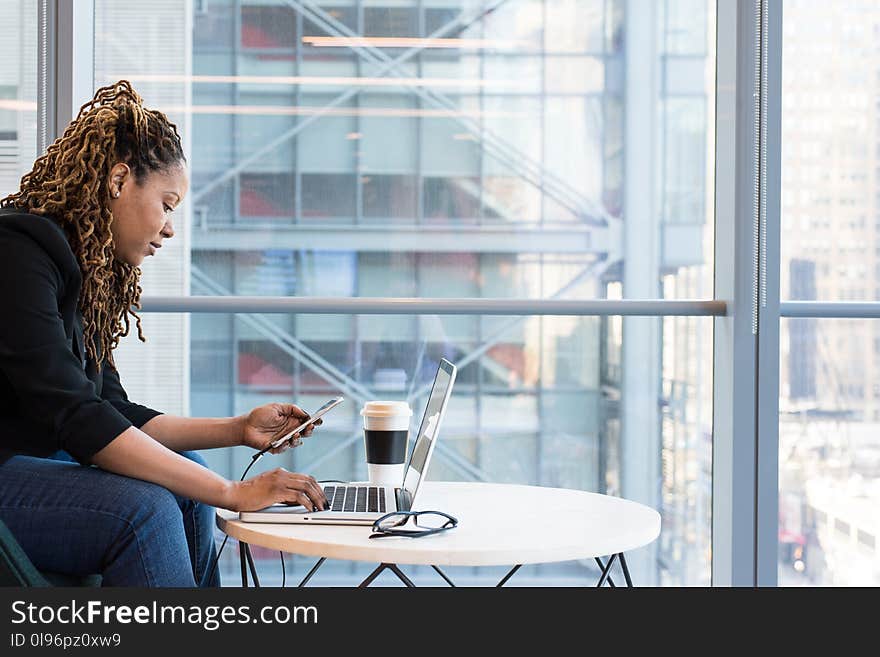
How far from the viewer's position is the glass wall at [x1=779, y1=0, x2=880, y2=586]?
2.56 metres

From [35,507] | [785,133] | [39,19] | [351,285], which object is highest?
[39,19]

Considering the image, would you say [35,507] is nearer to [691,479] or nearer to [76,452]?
[76,452]

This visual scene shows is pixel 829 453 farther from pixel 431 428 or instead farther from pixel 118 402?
pixel 118 402

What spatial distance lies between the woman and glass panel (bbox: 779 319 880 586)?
1.62m

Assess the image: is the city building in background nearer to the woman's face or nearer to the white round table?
the woman's face

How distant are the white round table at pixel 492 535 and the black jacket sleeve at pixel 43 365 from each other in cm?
23

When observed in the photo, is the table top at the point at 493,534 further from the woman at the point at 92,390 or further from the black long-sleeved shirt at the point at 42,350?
the black long-sleeved shirt at the point at 42,350

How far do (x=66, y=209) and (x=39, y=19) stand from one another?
1.07m

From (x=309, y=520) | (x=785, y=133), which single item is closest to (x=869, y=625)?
(x=309, y=520)

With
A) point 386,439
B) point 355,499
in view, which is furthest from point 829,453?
point 355,499

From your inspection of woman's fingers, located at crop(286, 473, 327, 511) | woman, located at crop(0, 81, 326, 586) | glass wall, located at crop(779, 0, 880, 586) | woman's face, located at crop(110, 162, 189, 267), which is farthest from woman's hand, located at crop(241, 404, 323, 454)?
glass wall, located at crop(779, 0, 880, 586)

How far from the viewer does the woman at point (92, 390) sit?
1.28 m

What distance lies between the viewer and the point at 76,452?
4.40 feet

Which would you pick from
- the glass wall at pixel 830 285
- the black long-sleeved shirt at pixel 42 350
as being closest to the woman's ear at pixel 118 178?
the black long-sleeved shirt at pixel 42 350
